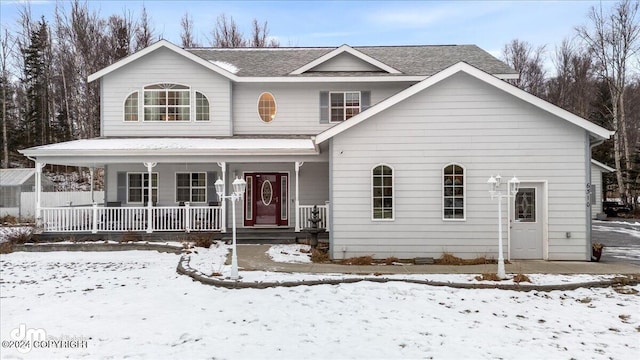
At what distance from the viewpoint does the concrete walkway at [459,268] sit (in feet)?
29.8

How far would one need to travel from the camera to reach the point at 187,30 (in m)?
37.2

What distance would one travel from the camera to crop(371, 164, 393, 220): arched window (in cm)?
1059

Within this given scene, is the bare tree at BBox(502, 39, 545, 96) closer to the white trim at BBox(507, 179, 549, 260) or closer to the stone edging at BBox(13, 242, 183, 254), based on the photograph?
the white trim at BBox(507, 179, 549, 260)

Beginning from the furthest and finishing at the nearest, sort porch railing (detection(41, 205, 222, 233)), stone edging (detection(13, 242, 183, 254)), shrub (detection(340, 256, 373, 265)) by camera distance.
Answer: porch railing (detection(41, 205, 222, 233))
stone edging (detection(13, 242, 183, 254))
shrub (detection(340, 256, 373, 265))

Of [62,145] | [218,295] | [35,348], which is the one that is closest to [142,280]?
[218,295]

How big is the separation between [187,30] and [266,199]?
1114 inches

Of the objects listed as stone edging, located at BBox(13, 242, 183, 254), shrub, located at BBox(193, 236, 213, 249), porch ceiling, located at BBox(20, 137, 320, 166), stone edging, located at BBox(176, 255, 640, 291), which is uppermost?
porch ceiling, located at BBox(20, 137, 320, 166)

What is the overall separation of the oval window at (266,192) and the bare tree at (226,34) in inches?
974

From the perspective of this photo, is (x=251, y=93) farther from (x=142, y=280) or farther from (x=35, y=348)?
(x=35, y=348)

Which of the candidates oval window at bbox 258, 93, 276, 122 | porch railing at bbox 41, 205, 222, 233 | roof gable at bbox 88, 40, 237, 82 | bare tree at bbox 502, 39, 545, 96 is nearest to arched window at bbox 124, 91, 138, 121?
roof gable at bbox 88, 40, 237, 82

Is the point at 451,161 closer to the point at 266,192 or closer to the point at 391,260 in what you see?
the point at 391,260

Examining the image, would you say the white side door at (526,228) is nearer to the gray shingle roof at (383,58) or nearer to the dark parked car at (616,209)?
the gray shingle roof at (383,58)

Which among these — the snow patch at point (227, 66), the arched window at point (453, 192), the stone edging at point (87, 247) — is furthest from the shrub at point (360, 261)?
the snow patch at point (227, 66)

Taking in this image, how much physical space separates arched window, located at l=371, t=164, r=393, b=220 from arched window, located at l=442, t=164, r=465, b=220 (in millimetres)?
1378
